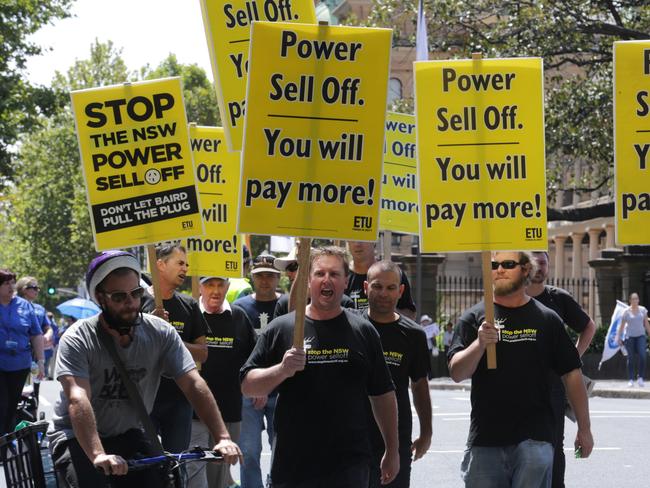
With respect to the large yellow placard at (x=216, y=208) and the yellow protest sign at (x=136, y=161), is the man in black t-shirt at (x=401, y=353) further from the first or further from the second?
the large yellow placard at (x=216, y=208)

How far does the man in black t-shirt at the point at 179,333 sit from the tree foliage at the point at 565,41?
→ 17717 millimetres

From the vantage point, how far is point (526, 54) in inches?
1025

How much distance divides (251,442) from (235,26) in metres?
2.96

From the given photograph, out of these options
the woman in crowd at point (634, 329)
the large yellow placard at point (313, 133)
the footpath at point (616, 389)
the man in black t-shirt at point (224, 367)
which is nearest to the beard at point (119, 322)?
the large yellow placard at point (313, 133)

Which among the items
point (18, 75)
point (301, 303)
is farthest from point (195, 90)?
point (301, 303)

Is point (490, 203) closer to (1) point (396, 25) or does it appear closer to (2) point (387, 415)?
(2) point (387, 415)

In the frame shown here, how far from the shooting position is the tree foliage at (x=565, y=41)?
2611 centimetres

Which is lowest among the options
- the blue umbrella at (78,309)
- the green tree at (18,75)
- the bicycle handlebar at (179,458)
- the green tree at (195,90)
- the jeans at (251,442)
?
the jeans at (251,442)

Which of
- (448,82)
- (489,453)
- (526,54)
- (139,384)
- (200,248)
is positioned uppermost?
(526,54)

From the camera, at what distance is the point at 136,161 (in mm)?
8766

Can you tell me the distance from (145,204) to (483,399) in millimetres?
2551

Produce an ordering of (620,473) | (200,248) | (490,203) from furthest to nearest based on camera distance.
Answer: (620,473) → (200,248) → (490,203)

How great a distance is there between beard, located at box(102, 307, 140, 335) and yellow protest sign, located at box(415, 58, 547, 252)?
8.21 feet

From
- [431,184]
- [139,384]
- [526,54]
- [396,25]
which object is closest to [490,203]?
[431,184]
